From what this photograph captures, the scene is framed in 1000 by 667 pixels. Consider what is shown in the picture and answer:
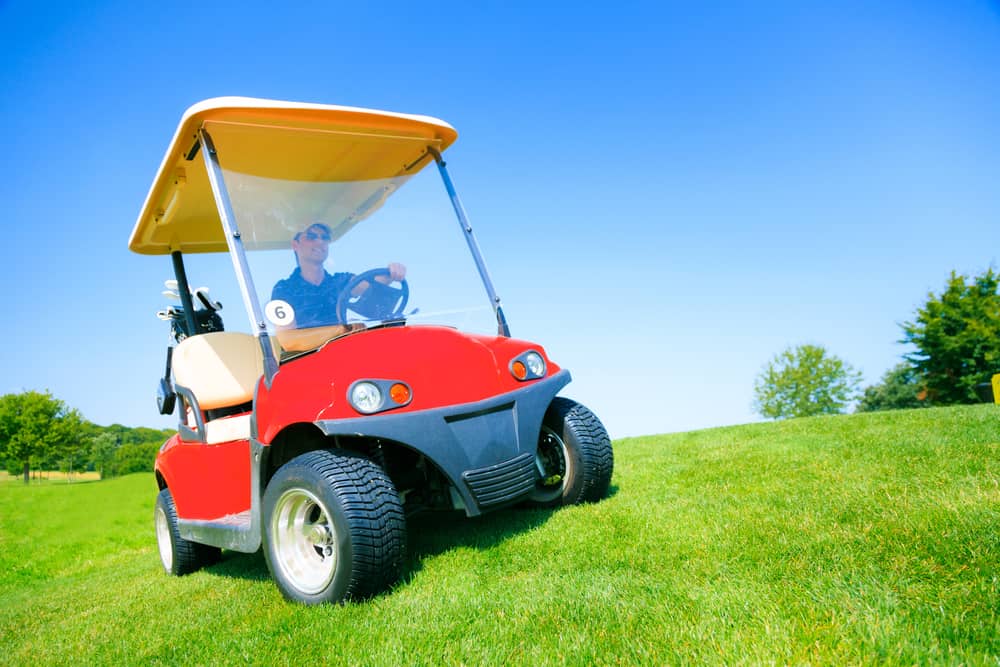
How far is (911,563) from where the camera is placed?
8.11ft

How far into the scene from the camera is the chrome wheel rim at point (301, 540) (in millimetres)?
3180

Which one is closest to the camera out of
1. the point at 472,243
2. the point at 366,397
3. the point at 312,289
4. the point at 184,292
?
the point at 366,397

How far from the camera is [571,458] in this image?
3951 millimetres

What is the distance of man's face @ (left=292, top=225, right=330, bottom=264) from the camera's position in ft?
12.9

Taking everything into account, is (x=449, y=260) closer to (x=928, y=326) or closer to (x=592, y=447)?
(x=592, y=447)

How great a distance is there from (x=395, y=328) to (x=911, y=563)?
2.66 m

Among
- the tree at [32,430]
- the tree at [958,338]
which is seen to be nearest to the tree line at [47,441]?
the tree at [32,430]

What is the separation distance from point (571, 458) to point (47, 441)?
44548mm

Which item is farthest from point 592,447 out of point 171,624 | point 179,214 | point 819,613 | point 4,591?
point 4,591

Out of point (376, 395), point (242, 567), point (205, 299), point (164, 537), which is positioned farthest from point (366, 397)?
point (164, 537)

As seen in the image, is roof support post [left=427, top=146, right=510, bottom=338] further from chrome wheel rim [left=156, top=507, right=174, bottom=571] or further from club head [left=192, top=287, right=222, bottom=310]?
chrome wheel rim [left=156, top=507, right=174, bottom=571]

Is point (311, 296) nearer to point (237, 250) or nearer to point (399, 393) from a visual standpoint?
point (237, 250)

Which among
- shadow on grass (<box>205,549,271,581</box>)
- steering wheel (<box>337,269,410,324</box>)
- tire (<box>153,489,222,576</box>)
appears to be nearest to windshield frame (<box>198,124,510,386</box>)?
steering wheel (<box>337,269,410,324</box>)

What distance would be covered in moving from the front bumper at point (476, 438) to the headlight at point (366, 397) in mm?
59
